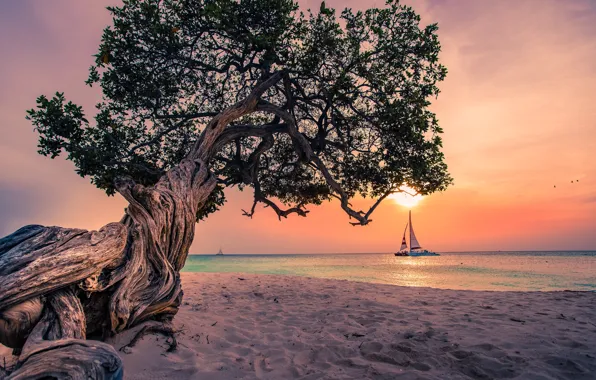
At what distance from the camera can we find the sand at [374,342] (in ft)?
12.4

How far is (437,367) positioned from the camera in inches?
157

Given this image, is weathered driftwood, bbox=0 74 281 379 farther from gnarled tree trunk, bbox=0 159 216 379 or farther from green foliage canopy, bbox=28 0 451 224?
green foliage canopy, bbox=28 0 451 224

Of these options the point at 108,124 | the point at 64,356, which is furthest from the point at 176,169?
the point at 64,356

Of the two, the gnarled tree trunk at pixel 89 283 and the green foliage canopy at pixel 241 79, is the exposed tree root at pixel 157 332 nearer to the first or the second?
the gnarled tree trunk at pixel 89 283

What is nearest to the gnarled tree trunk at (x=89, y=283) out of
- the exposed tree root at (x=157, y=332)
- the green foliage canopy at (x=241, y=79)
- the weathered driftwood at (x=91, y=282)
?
the weathered driftwood at (x=91, y=282)

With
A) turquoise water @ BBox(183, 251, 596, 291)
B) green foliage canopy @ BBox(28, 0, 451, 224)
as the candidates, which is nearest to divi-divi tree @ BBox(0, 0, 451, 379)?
green foliage canopy @ BBox(28, 0, 451, 224)

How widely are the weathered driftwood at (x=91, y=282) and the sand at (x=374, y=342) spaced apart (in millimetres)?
539

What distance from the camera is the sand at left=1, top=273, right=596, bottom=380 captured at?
3.78m

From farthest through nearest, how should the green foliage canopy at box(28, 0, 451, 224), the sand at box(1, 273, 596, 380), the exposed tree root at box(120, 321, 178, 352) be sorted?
the green foliage canopy at box(28, 0, 451, 224)
the exposed tree root at box(120, 321, 178, 352)
the sand at box(1, 273, 596, 380)

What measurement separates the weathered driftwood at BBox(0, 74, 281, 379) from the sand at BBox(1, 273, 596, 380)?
539 mm

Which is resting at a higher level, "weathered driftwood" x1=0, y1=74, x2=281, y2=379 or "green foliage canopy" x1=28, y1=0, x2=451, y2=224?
"green foliage canopy" x1=28, y1=0, x2=451, y2=224

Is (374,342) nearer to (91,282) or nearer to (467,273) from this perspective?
(91,282)

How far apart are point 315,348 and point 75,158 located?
737 cm

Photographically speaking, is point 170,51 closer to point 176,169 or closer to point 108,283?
point 176,169
